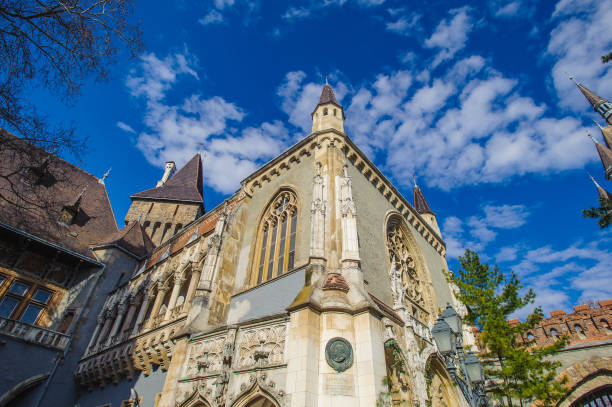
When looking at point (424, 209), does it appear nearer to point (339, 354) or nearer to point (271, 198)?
point (271, 198)

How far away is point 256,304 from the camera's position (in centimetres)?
1014

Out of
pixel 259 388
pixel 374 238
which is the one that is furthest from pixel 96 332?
pixel 374 238

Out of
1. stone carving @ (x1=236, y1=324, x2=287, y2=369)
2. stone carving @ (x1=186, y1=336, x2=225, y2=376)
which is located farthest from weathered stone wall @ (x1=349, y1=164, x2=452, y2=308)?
stone carving @ (x1=186, y1=336, x2=225, y2=376)

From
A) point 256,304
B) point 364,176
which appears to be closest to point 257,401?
point 256,304

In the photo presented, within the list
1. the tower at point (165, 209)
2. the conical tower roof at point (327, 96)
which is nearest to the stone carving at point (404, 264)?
the conical tower roof at point (327, 96)

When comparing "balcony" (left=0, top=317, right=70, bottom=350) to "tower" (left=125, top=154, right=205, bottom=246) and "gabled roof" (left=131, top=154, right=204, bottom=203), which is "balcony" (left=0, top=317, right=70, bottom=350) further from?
"gabled roof" (left=131, top=154, right=204, bottom=203)

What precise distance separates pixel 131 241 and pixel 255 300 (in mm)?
13623

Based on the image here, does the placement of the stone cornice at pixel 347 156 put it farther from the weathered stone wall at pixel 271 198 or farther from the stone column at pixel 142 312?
the stone column at pixel 142 312

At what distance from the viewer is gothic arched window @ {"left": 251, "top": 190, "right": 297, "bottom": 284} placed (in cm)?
1081

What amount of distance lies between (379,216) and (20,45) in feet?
36.9

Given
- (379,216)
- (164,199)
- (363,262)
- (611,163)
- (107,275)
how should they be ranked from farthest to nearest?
(164,199) → (611,163) → (107,275) → (379,216) → (363,262)

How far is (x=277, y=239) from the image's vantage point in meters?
11.6

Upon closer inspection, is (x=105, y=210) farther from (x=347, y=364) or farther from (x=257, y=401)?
(x=347, y=364)

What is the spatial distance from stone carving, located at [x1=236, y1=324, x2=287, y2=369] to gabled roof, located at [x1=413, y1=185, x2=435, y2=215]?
16.7 metres
